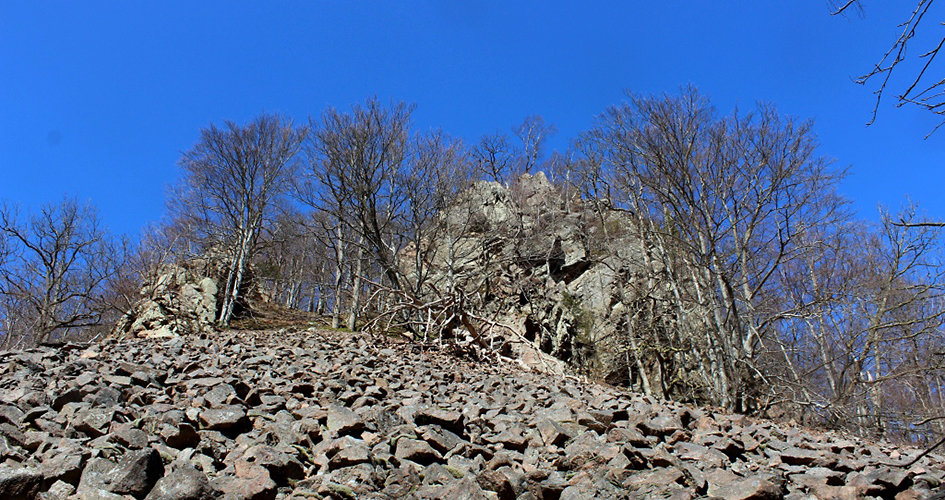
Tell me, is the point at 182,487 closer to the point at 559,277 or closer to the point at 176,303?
the point at 176,303

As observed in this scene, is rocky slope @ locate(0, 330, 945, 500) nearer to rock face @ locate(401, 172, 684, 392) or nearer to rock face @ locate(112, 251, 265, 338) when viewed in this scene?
rock face @ locate(112, 251, 265, 338)

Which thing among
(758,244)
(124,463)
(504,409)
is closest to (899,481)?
(504,409)

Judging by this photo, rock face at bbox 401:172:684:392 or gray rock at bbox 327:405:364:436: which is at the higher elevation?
rock face at bbox 401:172:684:392

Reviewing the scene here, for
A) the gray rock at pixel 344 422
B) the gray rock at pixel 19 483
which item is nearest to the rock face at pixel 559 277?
the gray rock at pixel 344 422

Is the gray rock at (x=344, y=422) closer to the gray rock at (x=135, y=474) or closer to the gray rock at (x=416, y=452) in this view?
the gray rock at (x=416, y=452)

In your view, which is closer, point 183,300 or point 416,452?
point 416,452

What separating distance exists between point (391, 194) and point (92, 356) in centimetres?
910

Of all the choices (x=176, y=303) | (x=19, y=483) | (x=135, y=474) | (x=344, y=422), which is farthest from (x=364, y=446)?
(x=176, y=303)

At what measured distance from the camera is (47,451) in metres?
2.64

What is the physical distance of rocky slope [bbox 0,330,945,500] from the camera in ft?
8.07

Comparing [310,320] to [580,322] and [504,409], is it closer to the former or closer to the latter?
[580,322]

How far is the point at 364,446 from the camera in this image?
304cm

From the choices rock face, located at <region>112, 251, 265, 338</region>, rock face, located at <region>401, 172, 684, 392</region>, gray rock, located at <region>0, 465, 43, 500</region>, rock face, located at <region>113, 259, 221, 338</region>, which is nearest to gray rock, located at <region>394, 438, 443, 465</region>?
gray rock, located at <region>0, 465, 43, 500</region>

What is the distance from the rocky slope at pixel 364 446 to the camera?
8.07 feet
